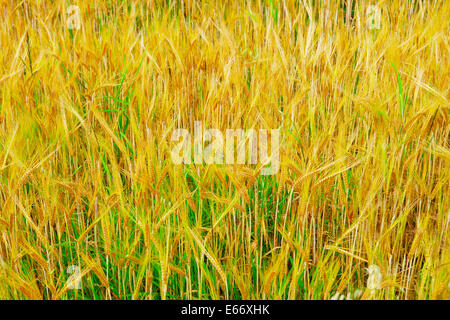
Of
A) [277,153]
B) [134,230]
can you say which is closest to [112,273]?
[134,230]

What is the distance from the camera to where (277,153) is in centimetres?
93

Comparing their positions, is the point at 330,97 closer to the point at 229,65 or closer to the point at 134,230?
the point at 229,65

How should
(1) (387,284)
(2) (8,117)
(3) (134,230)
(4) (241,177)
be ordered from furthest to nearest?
(2) (8,117)
(3) (134,230)
(4) (241,177)
(1) (387,284)

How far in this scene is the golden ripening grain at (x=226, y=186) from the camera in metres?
0.86

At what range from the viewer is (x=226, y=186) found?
0.89 m

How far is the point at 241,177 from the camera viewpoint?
86 centimetres

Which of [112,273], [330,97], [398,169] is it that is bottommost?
[112,273]

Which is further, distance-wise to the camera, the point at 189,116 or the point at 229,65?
the point at 189,116

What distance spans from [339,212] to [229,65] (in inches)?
16.3

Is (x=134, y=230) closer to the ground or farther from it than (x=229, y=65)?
closer to the ground

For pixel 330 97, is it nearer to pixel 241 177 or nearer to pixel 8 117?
pixel 241 177

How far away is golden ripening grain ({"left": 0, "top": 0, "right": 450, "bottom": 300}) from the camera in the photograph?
86 cm

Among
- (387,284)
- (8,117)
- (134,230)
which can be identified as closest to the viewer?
(387,284)

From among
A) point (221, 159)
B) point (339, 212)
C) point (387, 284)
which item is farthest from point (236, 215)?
point (387, 284)
